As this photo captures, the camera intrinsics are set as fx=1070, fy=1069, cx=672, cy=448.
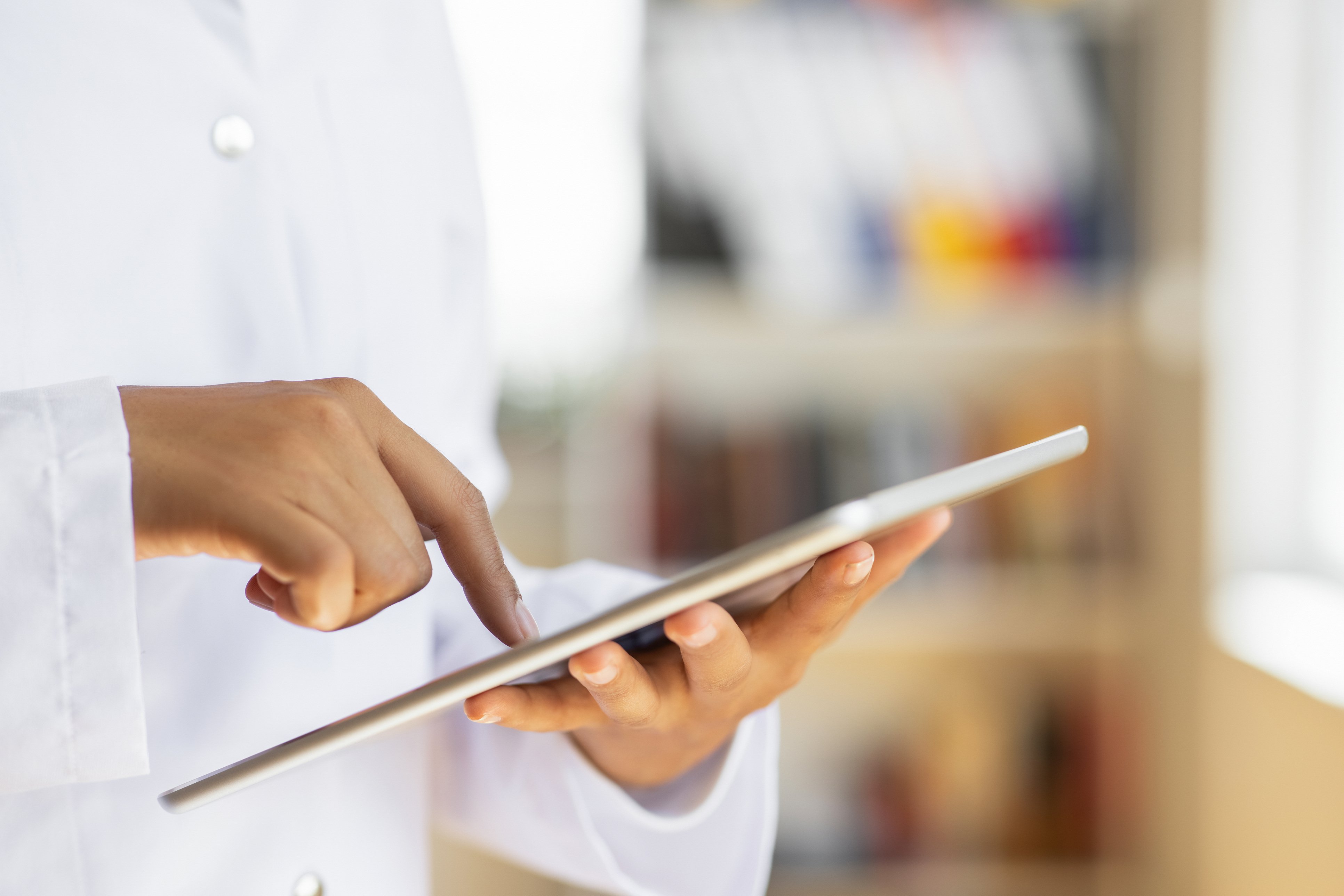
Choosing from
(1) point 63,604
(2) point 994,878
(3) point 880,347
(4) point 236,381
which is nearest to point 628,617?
(1) point 63,604

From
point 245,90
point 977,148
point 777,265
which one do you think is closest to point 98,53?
point 245,90

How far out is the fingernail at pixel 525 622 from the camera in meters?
0.39

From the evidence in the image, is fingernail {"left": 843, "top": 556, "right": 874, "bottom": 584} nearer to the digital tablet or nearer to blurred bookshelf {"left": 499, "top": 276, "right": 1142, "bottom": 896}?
the digital tablet

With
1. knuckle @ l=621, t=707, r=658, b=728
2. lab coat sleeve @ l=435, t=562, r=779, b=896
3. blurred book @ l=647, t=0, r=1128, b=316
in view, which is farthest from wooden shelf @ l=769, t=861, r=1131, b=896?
knuckle @ l=621, t=707, r=658, b=728

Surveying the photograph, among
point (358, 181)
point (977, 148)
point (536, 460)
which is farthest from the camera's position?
point (536, 460)

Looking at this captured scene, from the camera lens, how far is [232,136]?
0.52m

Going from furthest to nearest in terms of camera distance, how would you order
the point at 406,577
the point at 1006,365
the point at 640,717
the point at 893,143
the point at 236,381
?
the point at 1006,365, the point at 893,143, the point at 236,381, the point at 640,717, the point at 406,577

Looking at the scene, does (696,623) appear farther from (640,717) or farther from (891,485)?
(891,485)

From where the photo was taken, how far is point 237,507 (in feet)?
1.00

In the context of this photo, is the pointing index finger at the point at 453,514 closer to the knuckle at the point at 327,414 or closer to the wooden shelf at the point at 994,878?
the knuckle at the point at 327,414

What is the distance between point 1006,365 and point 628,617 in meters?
1.71

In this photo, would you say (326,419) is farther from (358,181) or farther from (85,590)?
(358,181)

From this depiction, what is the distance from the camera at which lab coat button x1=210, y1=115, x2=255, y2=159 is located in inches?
20.4

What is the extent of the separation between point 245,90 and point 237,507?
0.32 metres
